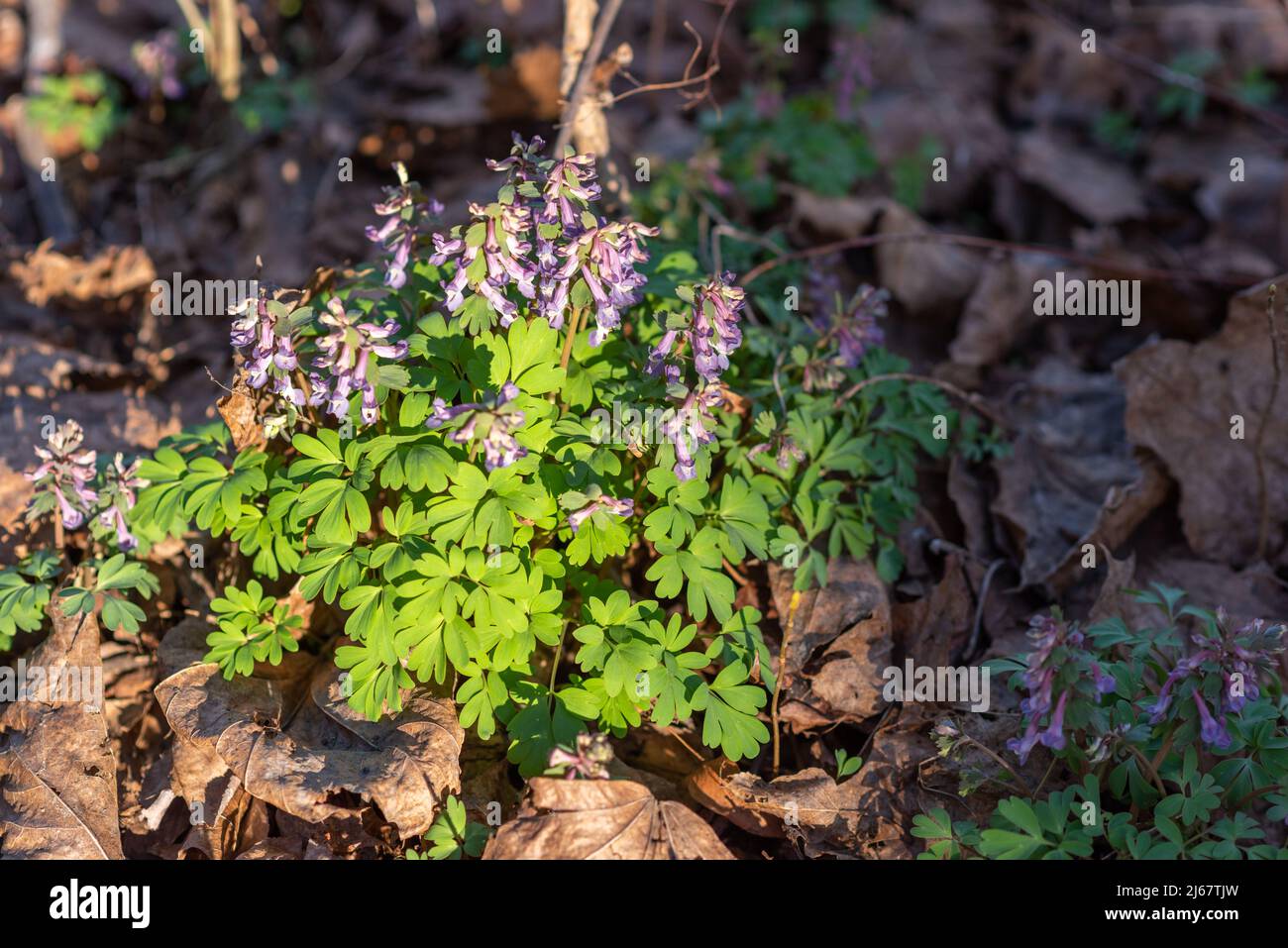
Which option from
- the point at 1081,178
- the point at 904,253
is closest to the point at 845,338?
the point at 904,253

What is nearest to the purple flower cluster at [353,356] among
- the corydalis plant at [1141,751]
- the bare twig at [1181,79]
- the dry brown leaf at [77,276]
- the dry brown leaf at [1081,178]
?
the corydalis plant at [1141,751]

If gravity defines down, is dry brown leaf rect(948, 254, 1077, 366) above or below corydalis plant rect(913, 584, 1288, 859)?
above

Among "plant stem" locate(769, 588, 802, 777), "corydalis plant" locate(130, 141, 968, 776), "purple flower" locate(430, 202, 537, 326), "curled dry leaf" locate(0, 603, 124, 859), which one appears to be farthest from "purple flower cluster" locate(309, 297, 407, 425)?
"plant stem" locate(769, 588, 802, 777)

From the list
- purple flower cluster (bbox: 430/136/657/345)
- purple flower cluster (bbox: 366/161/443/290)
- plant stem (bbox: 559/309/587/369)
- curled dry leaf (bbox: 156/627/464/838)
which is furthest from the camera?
plant stem (bbox: 559/309/587/369)

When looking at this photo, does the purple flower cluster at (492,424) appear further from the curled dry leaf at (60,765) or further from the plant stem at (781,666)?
the curled dry leaf at (60,765)

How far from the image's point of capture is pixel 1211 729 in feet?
10.5

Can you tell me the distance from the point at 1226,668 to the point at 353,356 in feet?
9.16

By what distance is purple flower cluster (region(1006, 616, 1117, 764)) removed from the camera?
3.09 metres

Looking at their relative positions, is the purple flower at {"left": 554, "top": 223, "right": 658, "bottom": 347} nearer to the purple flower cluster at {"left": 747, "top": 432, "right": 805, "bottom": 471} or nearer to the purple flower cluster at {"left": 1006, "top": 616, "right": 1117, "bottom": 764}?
the purple flower cluster at {"left": 747, "top": 432, "right": 805, "bottom": 471}

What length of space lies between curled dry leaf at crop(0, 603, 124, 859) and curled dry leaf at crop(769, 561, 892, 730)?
2.35m

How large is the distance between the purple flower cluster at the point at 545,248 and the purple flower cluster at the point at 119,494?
1380 millimetres

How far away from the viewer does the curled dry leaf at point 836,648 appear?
12.6ft
